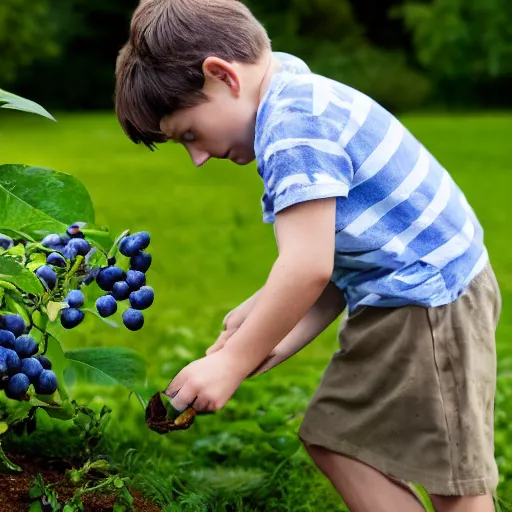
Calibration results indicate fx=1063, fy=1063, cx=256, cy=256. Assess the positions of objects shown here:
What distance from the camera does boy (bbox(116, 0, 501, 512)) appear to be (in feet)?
6.45

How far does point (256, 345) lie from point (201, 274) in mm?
4613

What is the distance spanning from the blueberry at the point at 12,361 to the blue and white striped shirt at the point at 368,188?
54 centimetres

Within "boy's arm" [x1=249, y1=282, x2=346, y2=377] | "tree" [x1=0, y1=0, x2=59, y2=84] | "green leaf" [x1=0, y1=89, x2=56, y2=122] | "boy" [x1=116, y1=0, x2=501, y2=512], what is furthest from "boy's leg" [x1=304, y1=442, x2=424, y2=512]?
"tree" [x1=0, y1=0, x2=59, y2=84]

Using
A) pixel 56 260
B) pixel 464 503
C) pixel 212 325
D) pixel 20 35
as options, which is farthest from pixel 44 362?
pixel 20 35

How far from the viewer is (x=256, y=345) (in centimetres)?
192

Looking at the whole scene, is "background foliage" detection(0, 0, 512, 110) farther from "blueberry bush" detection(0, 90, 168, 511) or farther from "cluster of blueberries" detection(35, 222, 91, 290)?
"cluster of blueberries" detection(35, 222, 91, 290)

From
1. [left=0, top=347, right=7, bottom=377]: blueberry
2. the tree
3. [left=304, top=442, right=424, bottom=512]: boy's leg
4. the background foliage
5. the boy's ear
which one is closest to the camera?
[left=0, top=347, right=7, bottom=377]: blueberry

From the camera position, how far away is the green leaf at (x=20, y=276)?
5.78 ft

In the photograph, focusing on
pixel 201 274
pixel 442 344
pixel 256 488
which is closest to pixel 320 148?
pixel 442 344

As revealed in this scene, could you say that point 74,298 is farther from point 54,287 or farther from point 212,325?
point 212,325

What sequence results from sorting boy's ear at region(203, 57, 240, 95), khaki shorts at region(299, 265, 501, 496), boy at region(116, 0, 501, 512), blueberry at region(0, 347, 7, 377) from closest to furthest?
blueberry at region(0, 347, 7, 377), boy at region(116, 0, 501, 512), boy's ear at region(203, 57, 240, 95), khaki shorts at region(299, 265, 501, 496)

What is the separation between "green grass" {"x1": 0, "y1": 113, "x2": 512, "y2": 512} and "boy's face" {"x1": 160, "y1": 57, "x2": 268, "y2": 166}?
790mm

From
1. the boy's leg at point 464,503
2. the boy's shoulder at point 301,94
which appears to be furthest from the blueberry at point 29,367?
the boy's leg at point 464,503

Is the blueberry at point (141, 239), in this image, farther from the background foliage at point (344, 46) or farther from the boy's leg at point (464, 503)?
the background foliage at point (344, 46)
